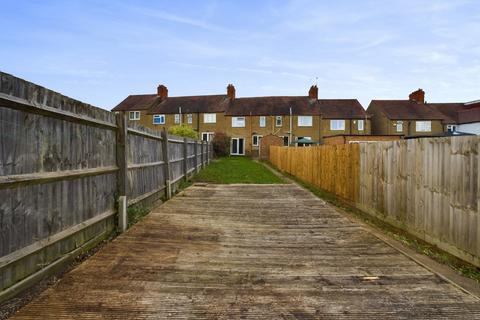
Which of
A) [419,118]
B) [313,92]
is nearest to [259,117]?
[313,92]

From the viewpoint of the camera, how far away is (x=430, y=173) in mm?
5020

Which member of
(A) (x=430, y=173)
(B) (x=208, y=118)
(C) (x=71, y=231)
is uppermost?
(B) (x=208, y=118)

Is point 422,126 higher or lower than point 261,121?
lower

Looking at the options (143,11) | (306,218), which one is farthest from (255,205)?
(143,11)

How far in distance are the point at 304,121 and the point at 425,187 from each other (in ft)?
124

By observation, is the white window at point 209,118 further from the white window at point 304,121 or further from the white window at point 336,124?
the white window at point 336,124

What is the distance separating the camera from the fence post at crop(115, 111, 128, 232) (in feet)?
18.0

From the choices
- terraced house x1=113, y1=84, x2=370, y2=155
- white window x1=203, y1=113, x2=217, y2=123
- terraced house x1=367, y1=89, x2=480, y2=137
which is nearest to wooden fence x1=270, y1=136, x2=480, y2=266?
terraced house x1=113, y1=84, x2=370, y2=155

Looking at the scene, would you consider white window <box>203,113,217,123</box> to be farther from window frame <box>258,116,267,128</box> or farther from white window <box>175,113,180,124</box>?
window frame <box>258,116,267,128</box>

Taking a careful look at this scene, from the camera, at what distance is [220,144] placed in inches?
1448

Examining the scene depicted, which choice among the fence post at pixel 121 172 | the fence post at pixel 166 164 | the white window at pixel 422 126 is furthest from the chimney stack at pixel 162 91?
the fence post at pixel 121 172

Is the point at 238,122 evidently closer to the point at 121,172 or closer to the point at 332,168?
the point at 332,168

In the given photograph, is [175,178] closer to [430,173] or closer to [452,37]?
[430,173]

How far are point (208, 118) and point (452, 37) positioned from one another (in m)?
33.2
